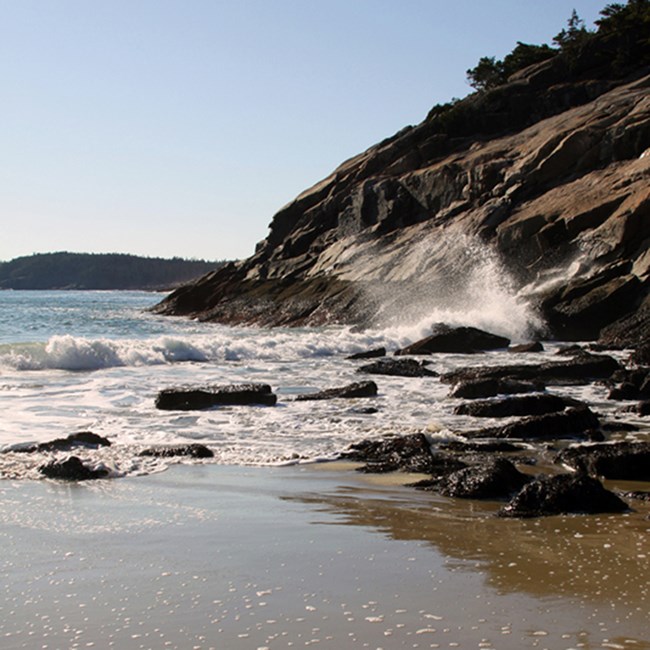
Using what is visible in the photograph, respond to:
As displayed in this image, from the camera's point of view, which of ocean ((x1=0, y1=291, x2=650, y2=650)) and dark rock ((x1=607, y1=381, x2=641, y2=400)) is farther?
dark rock ((x1=607, y1=381, x2=641, y2=400))

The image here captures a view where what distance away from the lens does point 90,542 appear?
621 centimetres

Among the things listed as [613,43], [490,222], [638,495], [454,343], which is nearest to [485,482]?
[638,495]

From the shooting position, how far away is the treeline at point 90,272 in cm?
18488

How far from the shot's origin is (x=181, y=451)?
9.89 metres

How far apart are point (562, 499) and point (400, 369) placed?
10823 mm

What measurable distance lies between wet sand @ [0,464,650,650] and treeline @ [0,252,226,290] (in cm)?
17586

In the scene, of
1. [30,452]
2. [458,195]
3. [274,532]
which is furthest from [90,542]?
[458,195]

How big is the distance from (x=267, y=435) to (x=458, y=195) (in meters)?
29.4

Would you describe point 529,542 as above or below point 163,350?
below

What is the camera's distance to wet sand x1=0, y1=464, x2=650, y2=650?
441cm

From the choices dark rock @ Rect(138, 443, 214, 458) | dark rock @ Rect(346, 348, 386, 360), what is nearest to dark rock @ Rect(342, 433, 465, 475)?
dark rock @ Rect(138, 443, 214, 458)

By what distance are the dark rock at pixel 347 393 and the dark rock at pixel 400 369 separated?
280 centimetres

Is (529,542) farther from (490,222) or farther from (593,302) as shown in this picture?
(490,222)

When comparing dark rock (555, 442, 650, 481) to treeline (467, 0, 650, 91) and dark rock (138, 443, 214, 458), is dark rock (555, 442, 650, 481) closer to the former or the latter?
dark rock (138, 443, 214, 458)
